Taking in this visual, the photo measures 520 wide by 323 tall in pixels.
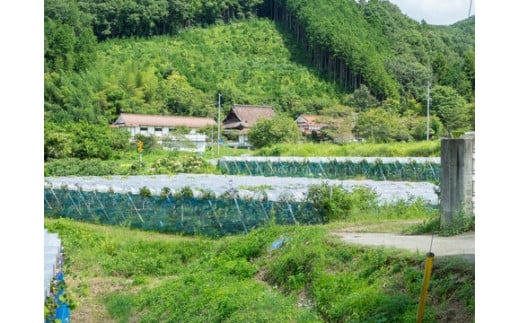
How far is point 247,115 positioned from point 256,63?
1.54 metres

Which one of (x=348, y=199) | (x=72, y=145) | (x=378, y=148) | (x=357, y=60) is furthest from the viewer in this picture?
(x=378, y=148)

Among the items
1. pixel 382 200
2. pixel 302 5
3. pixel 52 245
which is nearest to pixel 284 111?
pixel 302 5

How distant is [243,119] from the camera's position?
10.5 meters

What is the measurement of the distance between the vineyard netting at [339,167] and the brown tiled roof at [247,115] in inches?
22.0

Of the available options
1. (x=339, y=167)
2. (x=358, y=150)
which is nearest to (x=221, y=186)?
(x=339, y=167)

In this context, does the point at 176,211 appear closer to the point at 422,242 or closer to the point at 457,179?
the point at 422,242

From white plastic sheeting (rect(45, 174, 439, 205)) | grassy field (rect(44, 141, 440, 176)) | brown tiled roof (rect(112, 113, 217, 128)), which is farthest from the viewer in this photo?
brown tiled roof (rect(112, 113, 217, 128))

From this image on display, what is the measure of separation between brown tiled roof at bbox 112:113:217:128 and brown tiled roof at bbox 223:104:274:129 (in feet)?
1.26

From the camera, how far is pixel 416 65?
332 inches

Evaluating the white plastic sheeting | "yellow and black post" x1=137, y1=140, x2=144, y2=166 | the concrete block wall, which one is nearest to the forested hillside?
"yellow and black post" x1=137, y1=140, x2=144, y2=166

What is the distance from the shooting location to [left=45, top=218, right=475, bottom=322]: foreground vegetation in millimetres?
3791

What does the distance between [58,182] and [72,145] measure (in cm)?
51

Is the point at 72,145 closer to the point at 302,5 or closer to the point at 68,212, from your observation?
the point at 68,212

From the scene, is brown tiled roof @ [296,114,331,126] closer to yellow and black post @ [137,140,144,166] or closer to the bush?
yellow and black post @ [137,140,144,166]
